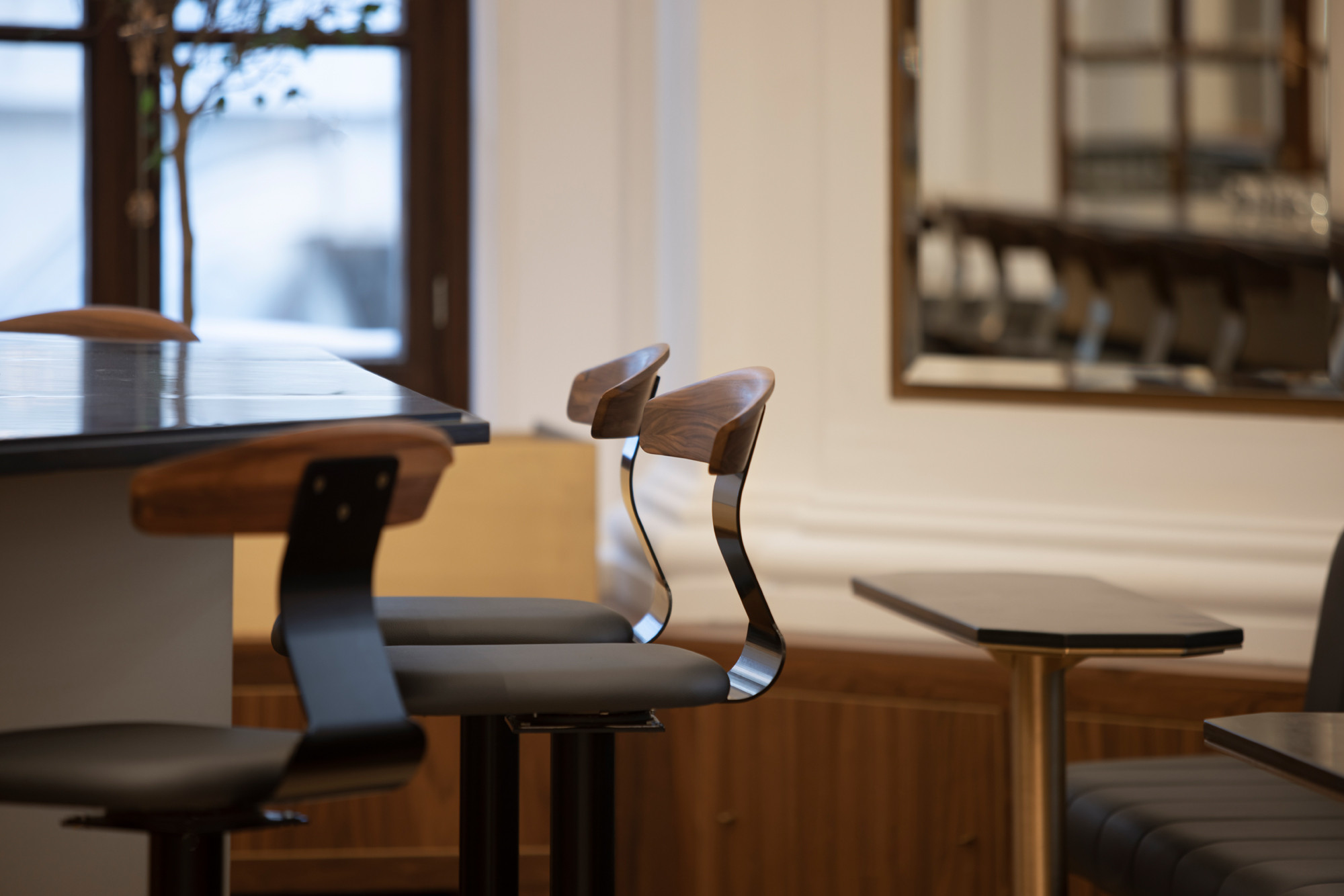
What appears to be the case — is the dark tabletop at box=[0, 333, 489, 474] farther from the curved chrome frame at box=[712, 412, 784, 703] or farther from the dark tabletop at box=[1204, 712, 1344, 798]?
the dark tabletop at box=[1204, 712, 1344, 798]

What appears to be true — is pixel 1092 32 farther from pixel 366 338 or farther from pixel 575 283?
pixel 366 338

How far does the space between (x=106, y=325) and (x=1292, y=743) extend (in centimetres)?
166

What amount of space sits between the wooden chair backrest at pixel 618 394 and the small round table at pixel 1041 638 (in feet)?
1.26

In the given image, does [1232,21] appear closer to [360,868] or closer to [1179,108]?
[1179,108]

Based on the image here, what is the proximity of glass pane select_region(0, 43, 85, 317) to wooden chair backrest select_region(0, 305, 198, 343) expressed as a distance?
138 cm

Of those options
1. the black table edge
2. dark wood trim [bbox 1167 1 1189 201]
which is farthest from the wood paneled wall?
the black table edge

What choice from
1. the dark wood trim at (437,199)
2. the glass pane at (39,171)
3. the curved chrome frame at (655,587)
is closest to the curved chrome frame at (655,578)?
the curved chrome frame at (655,587)

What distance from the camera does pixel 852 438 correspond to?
2418mm

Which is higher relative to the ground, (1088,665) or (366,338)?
(366,338)

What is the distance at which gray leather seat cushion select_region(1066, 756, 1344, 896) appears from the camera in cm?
133

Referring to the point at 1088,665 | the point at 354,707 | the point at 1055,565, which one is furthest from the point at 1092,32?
the point at 354,707

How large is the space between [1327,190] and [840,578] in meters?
1.04

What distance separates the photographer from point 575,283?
10.4 feet

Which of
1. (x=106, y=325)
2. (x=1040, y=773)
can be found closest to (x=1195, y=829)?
(x=1040, y=773)
